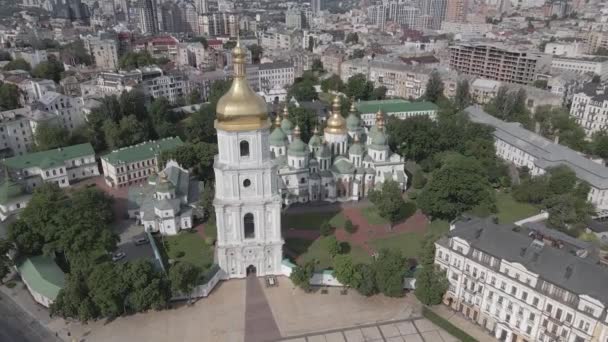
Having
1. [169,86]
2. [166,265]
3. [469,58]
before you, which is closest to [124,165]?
[166,265]

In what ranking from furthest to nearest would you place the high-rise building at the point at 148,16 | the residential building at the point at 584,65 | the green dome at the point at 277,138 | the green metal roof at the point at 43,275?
1. the high-rise building at the point at 148,16
2. the residential building at the point at 584,65
3. the green dome at the point at 277,138
4. the green metal roof at the point at 43,275

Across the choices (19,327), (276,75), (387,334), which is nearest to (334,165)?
(387,334)

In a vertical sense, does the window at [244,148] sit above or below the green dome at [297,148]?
above

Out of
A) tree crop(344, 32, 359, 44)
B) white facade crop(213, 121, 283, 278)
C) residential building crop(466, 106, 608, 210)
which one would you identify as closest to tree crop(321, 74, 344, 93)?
residential building crop(466, 106, 608, 210)

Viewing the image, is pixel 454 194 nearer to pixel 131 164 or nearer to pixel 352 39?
pixel 131 164

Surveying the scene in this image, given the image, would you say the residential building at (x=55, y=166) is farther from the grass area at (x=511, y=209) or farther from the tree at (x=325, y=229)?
the grass area at (x=511, y=209)

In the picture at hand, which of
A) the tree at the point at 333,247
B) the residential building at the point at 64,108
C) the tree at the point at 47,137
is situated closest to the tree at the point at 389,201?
the tree at the point at 333,247
